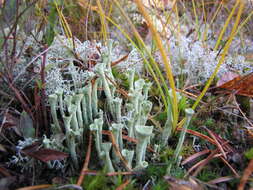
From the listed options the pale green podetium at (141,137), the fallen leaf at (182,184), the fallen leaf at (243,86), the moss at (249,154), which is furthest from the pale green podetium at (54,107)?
the fallen leaf at (243,86)

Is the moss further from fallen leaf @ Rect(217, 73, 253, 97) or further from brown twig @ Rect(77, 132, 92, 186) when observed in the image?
brown twig @ Rect(77, 132, 92, 186)

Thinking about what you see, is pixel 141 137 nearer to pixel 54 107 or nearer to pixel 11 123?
pixel 54 107

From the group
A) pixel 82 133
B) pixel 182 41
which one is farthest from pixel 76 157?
pixel 182 41

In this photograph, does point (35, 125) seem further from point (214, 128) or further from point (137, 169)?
point (214, 128)

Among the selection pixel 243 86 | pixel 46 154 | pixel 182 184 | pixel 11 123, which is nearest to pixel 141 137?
pixel 182 184

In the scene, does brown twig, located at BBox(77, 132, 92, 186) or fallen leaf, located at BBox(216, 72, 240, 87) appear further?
fallen leaf, located at BBox(216, 72, 240, 87)

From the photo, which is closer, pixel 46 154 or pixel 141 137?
pixel 141 137

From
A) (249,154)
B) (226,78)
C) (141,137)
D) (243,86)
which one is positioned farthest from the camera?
(226,78)

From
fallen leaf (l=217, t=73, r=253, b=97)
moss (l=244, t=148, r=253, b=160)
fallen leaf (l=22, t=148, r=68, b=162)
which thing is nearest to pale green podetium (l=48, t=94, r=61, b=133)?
fallen leaf (l=22, t=148, r=68, b=162)

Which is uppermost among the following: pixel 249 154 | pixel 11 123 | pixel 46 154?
pixel 11 123

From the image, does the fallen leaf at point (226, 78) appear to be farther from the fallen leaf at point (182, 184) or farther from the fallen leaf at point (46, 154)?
the fallen leaf at point (46, 154)

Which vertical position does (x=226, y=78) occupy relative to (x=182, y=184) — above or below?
above

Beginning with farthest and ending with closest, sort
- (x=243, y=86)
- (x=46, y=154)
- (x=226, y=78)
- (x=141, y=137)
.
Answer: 1. (x=226, y=78)
2. (x=243, y=86)
3. (x=46, y=154)
4. (x=141, y=137)
